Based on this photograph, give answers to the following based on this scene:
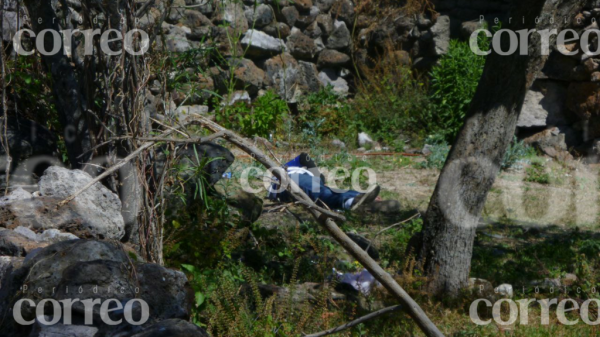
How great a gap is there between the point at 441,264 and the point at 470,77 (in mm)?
4976

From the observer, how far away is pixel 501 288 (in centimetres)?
443

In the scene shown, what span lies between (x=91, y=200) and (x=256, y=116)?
469 cm

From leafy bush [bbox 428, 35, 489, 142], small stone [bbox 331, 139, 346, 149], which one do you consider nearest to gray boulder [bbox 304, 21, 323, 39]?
leafy bush [bbox 428, 35, 489, 142]

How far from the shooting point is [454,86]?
8.95m

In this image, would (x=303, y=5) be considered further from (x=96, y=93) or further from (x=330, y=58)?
(x=96, y=93)

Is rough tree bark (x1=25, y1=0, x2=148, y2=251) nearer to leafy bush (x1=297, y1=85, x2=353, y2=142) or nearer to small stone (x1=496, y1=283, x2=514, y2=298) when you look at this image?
small stone (x1=496, y1=283, x2=514, y2=298)

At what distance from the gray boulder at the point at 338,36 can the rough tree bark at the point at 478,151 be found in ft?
20.0

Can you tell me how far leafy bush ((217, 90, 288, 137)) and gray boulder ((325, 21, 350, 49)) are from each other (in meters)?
1.69

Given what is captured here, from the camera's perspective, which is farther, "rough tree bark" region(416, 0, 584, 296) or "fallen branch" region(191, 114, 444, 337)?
"rough tree bark" region(416, 0, 584, 296)

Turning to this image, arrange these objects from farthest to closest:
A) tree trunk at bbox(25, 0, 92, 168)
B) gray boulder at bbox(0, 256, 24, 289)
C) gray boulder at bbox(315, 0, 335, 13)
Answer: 1. gray boulder at bbox(315, 0, 335, 13)
2. tree trunk at bbox(25, 0, 92, 168)
3. gray boulder at bbox(0, 256, 24, 289)

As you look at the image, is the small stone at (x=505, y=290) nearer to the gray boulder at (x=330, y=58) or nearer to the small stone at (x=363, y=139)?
the small stone at (x=363, y=139)

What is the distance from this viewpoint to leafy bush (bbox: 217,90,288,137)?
27.3ft

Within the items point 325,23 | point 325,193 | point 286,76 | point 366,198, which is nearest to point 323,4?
point 325,23

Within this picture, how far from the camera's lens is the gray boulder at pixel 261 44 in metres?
9.16
